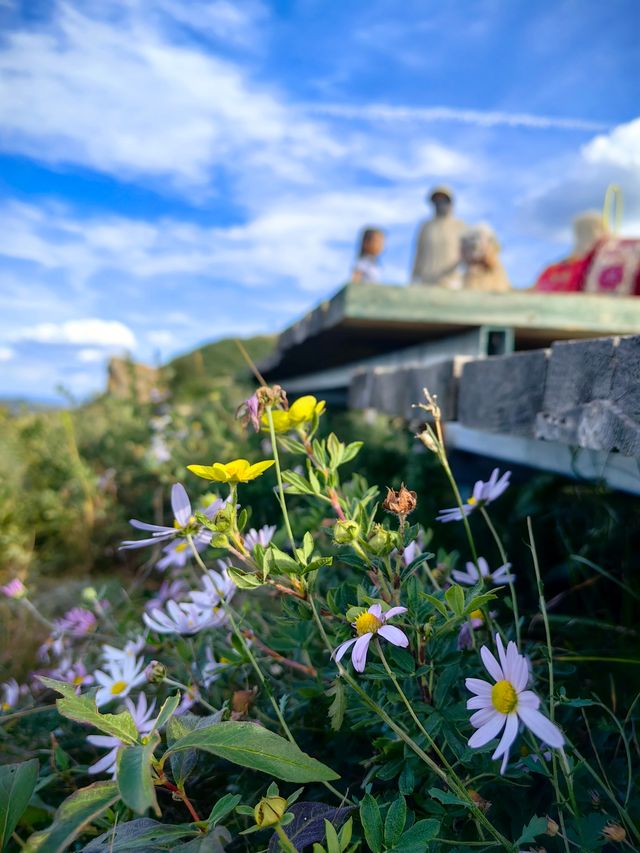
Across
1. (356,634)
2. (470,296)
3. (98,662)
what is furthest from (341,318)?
(356,634)

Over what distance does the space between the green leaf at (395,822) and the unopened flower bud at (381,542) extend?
26cm

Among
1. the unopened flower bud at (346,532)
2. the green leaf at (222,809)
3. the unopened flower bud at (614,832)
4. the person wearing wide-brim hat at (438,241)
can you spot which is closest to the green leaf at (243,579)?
the unopened flower bud at (346,532)

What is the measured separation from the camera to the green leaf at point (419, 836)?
677 millimetres

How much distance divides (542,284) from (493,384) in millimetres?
3430

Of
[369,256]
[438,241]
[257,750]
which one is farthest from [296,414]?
[369,256]

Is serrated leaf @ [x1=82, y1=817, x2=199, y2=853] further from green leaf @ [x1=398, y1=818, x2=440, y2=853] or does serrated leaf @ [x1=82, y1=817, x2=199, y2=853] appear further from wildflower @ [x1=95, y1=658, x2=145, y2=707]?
wildflower @ [x1=95, y1=658, x2=145, y2=707]

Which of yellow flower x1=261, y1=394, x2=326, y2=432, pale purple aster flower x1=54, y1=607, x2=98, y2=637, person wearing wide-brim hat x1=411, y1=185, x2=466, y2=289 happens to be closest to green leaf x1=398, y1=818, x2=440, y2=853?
yellow flower x1=261, y1=394, x2=326, y2=432

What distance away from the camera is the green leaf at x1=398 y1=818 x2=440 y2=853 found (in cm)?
68

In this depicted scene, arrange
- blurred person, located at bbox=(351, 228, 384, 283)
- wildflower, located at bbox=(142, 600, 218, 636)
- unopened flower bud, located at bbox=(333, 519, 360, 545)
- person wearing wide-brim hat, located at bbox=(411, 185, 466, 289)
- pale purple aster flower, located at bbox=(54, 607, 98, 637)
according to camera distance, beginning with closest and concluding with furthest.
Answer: unopened flower bud, located at bbox=(333, 519, 360, 545)
wildflower, located at bbox=(142, 600, 218, 636)
pale purple aster flower, located at bbox=(54, 607, 98, 637)
person wearing wide-brim hat, located at bbox=(411, 185, 466, 289)
blurred person, located at bbox=(351, 228, 384, 283)

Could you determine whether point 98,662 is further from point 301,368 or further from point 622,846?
point 301,368

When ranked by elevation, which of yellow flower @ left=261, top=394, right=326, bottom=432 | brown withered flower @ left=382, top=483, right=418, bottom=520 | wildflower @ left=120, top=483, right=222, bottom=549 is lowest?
wildflower @ left=120, top=483, right=222, bottom=549

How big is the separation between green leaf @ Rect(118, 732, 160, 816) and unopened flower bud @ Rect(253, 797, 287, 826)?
10 centimetres

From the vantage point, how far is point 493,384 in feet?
5.42

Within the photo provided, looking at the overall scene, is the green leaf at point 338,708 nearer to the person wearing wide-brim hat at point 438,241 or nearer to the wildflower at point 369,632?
the wildflower at point 369,632
